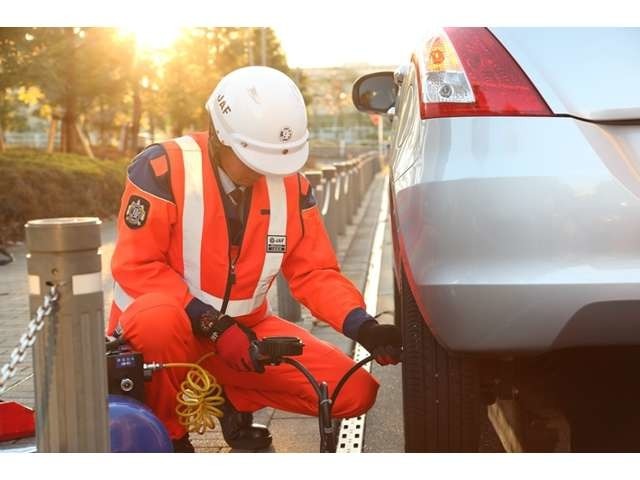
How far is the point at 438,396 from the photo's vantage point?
9.59ft

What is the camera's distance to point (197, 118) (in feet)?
136

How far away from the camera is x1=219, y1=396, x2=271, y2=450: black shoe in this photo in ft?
12.2

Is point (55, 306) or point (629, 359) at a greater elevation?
point (55, 306)

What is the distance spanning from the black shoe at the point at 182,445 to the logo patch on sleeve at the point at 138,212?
2.41 ft

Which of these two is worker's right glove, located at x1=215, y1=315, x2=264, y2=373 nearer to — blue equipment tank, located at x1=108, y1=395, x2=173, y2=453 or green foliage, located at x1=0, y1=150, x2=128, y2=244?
blue equipment tank, located at x1=108, y1=395, x2=173, y2=453

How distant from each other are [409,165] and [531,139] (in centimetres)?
45

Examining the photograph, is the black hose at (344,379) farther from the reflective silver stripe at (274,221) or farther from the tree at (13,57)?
the tree at (13,57)

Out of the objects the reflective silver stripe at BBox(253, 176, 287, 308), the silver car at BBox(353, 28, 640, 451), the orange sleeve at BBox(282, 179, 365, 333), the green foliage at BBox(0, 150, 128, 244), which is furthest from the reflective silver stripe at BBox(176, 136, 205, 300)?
the green foliage at BBox(0, 150, 128, 244)

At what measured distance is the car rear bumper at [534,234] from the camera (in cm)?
246

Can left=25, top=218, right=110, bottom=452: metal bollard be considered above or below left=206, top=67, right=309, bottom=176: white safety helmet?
below

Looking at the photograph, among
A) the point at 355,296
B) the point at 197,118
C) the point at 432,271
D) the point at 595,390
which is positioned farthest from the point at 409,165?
the point at 197,118

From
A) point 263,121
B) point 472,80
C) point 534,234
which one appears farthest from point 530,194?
point 263,121

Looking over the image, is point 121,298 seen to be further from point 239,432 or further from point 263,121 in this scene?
point 263,121
